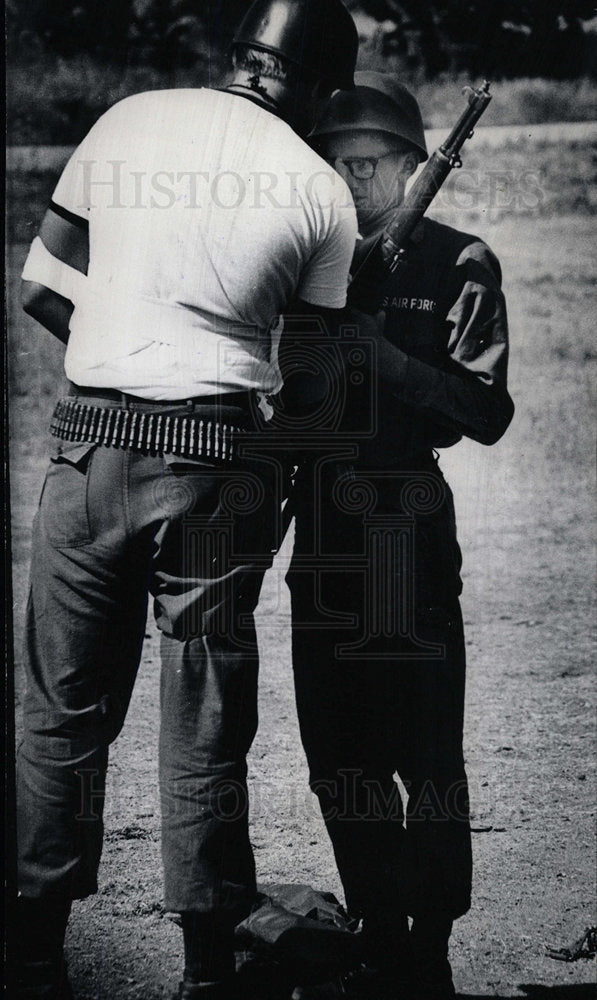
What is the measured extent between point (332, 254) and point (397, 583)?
75cm

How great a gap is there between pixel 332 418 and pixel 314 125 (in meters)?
0.62

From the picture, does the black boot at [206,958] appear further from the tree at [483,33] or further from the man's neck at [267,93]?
the tree at [483,33]

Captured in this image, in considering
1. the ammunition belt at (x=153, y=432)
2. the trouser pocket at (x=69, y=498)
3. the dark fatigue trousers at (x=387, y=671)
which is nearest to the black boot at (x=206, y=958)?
the dark fatigue trousers at (x=387, y=671)

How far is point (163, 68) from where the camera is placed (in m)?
2.56

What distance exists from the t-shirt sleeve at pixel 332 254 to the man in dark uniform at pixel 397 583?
6.2 inches

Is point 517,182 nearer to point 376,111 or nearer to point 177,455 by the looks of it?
point 376,111

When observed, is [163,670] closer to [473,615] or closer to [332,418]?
[332,418]

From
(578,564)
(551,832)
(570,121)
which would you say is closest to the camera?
(570,121)

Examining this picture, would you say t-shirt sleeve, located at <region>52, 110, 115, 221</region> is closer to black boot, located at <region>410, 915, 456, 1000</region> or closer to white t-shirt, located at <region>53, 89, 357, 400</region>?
white t-shirt, located at <region>53, 89, 357, 400</region>

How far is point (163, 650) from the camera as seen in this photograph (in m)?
2.35

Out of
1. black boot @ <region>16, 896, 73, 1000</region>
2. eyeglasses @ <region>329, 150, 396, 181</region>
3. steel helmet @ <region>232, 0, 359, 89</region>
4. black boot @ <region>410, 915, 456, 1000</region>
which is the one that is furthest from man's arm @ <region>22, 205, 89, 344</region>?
black boot @ <region>410, 915, 456, 1000</region>

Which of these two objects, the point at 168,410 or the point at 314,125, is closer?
the point at 168,410

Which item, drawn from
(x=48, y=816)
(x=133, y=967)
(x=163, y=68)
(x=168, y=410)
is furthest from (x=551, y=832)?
(x=163, y=68)

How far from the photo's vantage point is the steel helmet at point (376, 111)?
256 cm
